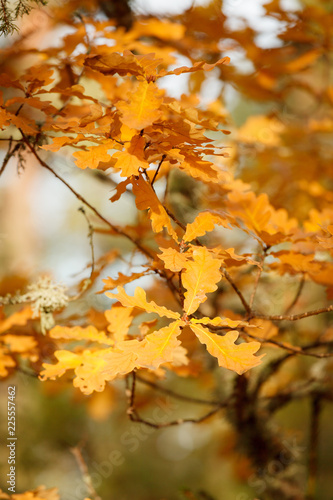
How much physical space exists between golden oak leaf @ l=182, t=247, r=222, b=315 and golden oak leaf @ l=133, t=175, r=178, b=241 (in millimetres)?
55

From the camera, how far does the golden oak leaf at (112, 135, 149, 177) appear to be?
1.91 feet

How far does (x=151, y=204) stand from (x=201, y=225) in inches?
3.5

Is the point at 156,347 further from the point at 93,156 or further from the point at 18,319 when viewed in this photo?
the point at 18,319

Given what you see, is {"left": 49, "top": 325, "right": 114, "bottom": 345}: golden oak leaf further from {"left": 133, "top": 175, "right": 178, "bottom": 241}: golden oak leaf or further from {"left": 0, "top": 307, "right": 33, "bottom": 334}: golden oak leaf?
{"left": 133, "top": 175, "right": 178, "bottom": 241}: golden oak leaf

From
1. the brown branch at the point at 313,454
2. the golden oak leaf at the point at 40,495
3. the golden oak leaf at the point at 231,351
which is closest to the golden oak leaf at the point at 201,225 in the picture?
the golden oak leaf at the point at 231,351

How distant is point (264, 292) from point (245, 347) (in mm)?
1012

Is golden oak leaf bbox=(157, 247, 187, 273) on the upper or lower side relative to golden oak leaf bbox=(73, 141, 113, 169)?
lower

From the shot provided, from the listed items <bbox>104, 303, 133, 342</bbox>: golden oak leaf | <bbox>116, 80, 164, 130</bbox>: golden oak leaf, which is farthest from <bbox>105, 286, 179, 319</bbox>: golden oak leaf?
<bbox>116, 80, 164, 130</bbox>: golden oak leaf

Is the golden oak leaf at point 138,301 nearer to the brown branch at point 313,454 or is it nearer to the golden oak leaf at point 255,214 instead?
the golden oak leaf at point 255,214

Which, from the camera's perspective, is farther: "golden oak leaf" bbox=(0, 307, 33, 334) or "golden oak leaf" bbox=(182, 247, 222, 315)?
"golden oak leaf" bbox=(0, 307, 33, 334)

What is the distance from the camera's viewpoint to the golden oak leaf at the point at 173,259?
60 cm

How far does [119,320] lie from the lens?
0.74 meters

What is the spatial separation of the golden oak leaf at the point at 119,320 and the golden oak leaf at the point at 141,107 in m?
0.35

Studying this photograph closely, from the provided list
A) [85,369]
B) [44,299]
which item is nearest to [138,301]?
[85,369]
